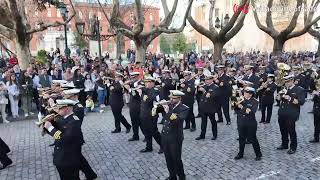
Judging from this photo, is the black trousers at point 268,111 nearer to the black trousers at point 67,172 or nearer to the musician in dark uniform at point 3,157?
the black trousers at point 67,172

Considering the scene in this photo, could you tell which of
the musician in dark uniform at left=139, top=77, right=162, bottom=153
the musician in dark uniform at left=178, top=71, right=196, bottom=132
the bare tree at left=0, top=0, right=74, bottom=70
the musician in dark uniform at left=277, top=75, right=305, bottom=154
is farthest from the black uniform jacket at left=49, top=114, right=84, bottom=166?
the bare tree at left=0, top=0, right=74, bottom=70

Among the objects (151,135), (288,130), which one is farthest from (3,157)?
(288,130)

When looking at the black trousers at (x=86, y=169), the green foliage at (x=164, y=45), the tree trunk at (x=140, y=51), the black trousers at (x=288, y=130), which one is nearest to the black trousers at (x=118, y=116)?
the black trousers at (x=86, y=169)

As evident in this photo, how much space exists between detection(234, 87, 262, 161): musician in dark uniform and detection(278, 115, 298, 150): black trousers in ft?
3.30

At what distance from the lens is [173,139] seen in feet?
23.6

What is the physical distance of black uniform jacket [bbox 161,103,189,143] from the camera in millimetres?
7215

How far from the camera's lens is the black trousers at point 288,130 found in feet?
29.6

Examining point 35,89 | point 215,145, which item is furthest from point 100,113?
point 215,145

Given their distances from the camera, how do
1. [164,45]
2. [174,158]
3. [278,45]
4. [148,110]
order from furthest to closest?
[164,45]
[278,45]
[148,110]
[174,158]

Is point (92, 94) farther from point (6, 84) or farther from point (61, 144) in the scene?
point (61, 144)

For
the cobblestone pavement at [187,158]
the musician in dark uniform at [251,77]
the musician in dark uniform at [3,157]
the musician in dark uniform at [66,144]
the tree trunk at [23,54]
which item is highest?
the tree trunk at [23,54]

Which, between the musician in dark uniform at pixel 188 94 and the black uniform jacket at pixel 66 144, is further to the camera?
the musician in dark uniform at pixel 188 94

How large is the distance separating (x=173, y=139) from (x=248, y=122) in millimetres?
2295

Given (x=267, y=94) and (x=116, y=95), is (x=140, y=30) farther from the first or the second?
(x=267, y=94)
